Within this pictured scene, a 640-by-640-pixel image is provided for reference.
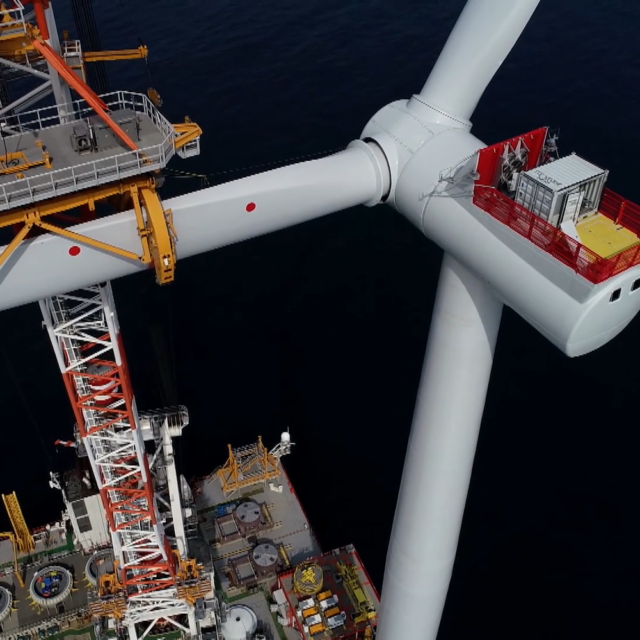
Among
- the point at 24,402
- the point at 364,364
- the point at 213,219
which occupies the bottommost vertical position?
the point at 213,219

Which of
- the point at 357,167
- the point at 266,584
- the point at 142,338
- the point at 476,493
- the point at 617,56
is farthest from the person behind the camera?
the point at 617,56

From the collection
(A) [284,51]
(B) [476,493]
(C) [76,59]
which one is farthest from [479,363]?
(A) [284,51]

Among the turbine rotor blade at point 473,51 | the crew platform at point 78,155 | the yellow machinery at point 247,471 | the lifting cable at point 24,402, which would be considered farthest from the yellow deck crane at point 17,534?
the turbine rotor blade at point 473,51

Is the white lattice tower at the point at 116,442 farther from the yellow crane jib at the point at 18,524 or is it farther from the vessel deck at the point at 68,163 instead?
the yellow crane jib at the point at 18,524

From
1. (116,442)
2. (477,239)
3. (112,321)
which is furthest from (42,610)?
(477,239)

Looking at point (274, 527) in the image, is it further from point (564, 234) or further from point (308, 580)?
point (564, 234)

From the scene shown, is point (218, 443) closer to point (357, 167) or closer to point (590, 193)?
A: point (357, 167)
